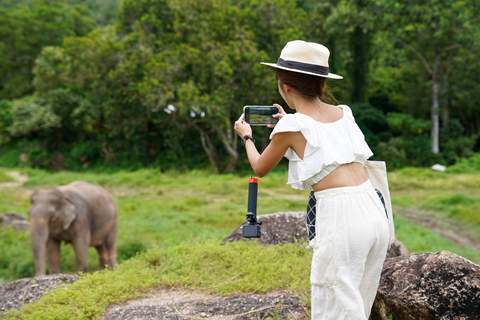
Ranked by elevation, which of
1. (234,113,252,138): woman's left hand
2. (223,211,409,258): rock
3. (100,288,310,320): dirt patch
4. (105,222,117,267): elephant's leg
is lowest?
(105,222,117,267): elephant's leg

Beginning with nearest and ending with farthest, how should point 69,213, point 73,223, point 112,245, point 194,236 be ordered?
point 69,213
point 73,223
point 112,245
point 194,236

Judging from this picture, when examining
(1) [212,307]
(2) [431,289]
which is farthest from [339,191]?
(1) [212,307]

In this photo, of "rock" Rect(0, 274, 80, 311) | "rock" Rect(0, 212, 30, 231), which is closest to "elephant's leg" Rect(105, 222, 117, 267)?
"rock" Rect(0, 212, 30, 231)

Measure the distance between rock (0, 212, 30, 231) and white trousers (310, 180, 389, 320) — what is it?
355 inches

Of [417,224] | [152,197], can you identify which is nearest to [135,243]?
[152,197]

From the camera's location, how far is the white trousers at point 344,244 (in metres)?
1.91

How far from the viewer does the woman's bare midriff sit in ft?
6.44

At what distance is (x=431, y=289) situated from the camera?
261 centimetres

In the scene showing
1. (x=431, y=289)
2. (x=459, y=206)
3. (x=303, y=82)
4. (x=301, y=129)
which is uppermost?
(x=303, y=82)

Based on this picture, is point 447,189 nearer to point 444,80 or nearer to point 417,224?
point 417,224

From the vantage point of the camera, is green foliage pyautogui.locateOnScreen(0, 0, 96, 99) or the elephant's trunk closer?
the elephant's trunk

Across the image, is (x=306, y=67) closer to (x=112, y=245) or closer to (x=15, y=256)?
(x=112, y=245)

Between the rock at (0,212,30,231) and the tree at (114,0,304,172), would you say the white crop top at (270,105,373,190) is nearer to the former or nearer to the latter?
the rock at (0,212,30,231)

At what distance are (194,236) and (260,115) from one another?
595 centimetres
